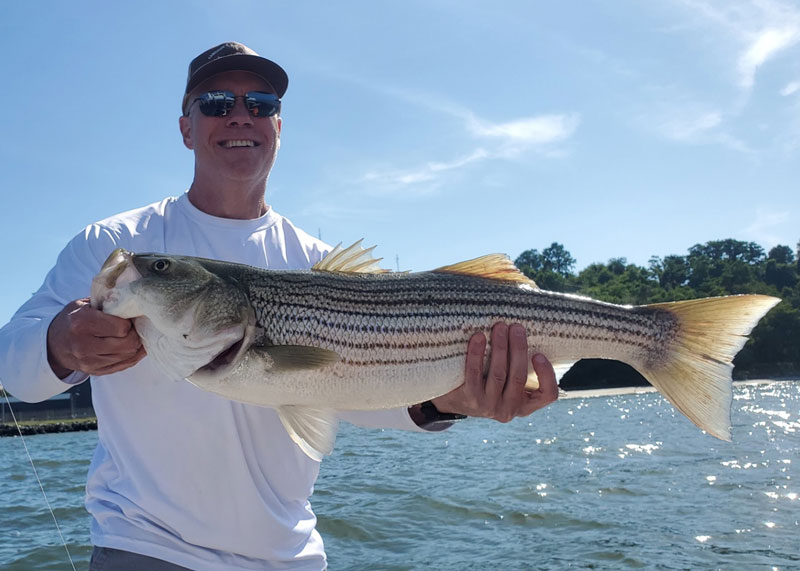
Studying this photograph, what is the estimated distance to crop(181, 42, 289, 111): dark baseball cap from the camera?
4.41 metres

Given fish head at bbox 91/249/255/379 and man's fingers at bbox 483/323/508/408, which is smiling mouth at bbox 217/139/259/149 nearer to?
fish head at bbox 91/249/255/379

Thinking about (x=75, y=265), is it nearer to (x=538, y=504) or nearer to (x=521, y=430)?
(x=538, y=504)

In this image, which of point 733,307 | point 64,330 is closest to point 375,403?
point 64,330

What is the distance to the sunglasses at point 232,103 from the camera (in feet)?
14.3

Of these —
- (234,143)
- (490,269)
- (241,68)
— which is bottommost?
(490,269)

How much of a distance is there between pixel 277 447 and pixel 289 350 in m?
0.75

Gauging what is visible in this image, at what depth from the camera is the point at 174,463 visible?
3402mm

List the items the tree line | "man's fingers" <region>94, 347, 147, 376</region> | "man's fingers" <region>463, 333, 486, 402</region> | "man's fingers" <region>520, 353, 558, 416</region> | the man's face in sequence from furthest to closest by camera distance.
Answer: the tree line → the man's face → "man's fingers" <region>520, 353, 558, 416</region> → "man's fingers" <region>463, 333, 486, 402</region> → "man's fingers" <region>94, 347, 147, 376</region>

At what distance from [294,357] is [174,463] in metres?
0.90

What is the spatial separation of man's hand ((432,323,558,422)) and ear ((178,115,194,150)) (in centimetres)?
257

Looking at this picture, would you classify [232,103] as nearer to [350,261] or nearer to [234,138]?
[234,138]

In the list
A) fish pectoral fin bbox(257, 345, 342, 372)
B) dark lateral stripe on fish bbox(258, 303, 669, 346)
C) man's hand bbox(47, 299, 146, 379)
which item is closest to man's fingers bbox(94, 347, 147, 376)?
man's hand bbox(47, 299, 146, 379)

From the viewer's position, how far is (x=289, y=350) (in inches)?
127

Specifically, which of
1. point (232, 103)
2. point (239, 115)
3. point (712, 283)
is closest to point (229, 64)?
point (232, 103)
